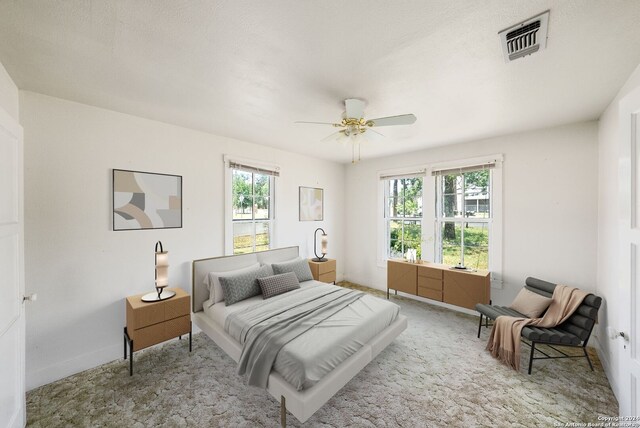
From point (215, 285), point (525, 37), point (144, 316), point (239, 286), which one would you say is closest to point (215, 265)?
point (215, 285)

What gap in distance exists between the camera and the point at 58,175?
7.83 ft

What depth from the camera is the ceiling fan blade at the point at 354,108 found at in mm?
2217

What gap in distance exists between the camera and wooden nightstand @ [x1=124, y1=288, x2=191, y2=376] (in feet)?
7.86

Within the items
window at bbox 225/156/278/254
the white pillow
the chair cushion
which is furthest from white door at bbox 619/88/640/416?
window at bbox 225/156/278/254

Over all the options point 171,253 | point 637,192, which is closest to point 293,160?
point 171,253

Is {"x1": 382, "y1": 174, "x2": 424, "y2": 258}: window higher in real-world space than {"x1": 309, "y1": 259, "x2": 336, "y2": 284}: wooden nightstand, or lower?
higher

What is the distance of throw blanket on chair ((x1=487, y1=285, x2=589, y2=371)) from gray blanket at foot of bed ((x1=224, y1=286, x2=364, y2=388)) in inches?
59.8

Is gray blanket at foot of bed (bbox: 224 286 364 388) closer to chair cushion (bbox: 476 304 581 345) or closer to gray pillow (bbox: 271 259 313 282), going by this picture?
gray pillow (bbox: 271 259 313 282)

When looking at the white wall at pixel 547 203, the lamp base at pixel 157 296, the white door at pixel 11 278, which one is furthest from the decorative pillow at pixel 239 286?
the white wall at pixel 547 203

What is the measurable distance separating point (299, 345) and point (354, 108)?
2107 millimetres

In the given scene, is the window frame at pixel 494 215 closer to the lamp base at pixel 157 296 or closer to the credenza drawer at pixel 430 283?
Result: the credenza drawer at pixel 430 283

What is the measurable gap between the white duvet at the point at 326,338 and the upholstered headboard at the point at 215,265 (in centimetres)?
19

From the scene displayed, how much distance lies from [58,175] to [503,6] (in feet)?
12.2

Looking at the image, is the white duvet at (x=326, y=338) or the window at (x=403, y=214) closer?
the white duvet at (x=326, y=338)
